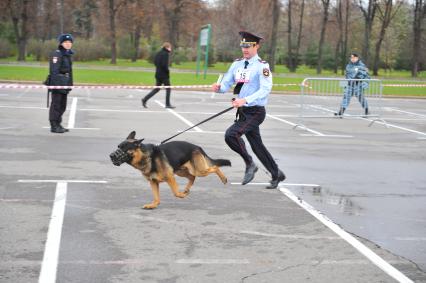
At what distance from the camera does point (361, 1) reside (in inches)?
2425

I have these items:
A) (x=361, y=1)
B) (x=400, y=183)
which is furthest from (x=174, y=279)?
(x=361, y=1)

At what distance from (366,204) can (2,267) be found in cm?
423

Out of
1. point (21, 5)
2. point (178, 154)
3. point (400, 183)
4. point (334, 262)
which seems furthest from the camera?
point (21, 5)

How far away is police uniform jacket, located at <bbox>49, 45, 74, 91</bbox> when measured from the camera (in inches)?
489

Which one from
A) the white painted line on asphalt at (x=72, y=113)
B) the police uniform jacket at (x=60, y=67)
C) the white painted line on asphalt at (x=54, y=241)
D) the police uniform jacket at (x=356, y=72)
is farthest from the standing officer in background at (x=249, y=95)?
the police uniform jacket at (x=356, y=72)

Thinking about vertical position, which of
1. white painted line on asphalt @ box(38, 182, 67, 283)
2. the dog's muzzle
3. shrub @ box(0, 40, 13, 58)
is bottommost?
white painted line on asphalt @ box(38, 182, 67, 283)

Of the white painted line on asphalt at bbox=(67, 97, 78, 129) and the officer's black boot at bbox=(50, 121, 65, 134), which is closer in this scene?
the officer's black boot at bbox=(50, 121, 65, 134)

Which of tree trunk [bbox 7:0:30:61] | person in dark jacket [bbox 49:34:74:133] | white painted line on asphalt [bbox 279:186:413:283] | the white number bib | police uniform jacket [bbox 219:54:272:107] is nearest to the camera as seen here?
white painted line on asphalt [bbox 279:186:413:283]

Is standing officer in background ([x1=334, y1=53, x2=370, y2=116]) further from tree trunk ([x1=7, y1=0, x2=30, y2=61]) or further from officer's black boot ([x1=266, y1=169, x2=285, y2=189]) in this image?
tree trunk ([x1=7, y1=0, x2=30, y2=61])

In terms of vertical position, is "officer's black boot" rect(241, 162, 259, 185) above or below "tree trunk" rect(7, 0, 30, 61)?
below

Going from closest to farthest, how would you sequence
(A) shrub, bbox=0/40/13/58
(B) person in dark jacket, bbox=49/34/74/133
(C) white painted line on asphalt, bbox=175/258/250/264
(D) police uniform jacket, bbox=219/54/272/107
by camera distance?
(C) white painted line on asphalt, bbox=175/258/250/264 < (D) police uniform jacket, bbox=219/54/272/107 < (B) person in dark jacket, bbox=49/34/74/133 < (A) shrub, bbox=0/40/13/58

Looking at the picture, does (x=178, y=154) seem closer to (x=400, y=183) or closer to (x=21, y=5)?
(x=400, y=183)

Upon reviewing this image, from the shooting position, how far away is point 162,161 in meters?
6.63

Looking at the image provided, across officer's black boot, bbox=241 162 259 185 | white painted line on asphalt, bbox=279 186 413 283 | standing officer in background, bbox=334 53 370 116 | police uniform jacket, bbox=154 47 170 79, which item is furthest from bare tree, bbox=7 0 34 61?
white painted line on asphalt, bbox=279 186 413 283
